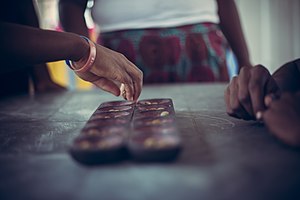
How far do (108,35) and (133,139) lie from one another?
1.03 metres

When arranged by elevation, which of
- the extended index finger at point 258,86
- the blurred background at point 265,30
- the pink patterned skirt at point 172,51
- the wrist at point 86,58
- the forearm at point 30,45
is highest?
the forearm at point 30,45

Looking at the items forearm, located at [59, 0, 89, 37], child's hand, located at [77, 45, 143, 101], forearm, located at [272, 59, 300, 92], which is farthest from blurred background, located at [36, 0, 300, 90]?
forearm, located at [272, 59, 300, 92]

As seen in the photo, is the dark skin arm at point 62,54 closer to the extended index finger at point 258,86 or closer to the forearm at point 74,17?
the extended index finger at point 258,86

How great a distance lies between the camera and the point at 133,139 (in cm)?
54

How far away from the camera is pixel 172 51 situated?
1499 millimetres

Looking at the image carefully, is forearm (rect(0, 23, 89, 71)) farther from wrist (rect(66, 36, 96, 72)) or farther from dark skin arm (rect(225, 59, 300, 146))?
dark skin arm (rect(225, 59, 300, 146))

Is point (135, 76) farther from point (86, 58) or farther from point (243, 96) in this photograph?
point (243, 96)

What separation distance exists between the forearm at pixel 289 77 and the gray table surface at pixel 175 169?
10 cm

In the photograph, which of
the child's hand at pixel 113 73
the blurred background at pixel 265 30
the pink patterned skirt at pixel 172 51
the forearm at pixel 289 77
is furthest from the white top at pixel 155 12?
the blurred background at pixel 265 30

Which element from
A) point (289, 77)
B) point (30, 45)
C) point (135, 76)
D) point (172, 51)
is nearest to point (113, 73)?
point (135, 76)

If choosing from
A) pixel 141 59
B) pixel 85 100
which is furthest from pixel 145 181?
pixel 141 59

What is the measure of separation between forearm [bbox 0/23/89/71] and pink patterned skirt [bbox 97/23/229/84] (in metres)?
0.72

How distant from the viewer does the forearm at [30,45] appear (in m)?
0.64

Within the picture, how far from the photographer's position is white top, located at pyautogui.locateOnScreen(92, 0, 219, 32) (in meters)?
1.50
